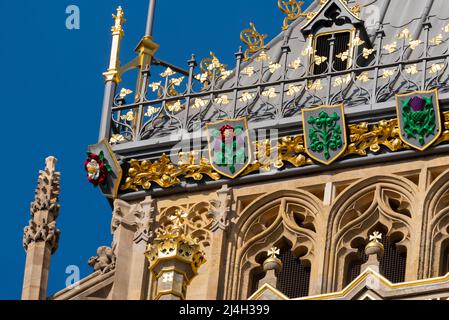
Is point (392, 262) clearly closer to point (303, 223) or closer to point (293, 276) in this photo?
point (293, 276)

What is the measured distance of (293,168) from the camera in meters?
88.1

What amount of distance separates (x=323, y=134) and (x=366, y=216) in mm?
1712

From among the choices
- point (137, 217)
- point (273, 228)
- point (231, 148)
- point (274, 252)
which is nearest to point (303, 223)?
point (273, 228)

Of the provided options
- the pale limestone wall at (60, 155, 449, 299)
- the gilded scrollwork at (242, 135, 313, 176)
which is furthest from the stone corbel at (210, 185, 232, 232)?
the gilded scrollwork at (242, 135, 313, 176)

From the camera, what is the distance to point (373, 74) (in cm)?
8838

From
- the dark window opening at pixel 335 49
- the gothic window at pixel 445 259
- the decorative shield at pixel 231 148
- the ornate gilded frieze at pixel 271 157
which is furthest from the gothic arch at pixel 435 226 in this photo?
the decorative shield at pixel 231 148

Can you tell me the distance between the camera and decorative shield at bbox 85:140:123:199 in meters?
89.2

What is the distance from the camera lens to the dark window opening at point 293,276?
286 feet

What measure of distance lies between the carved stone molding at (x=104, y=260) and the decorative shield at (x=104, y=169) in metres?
1.18
